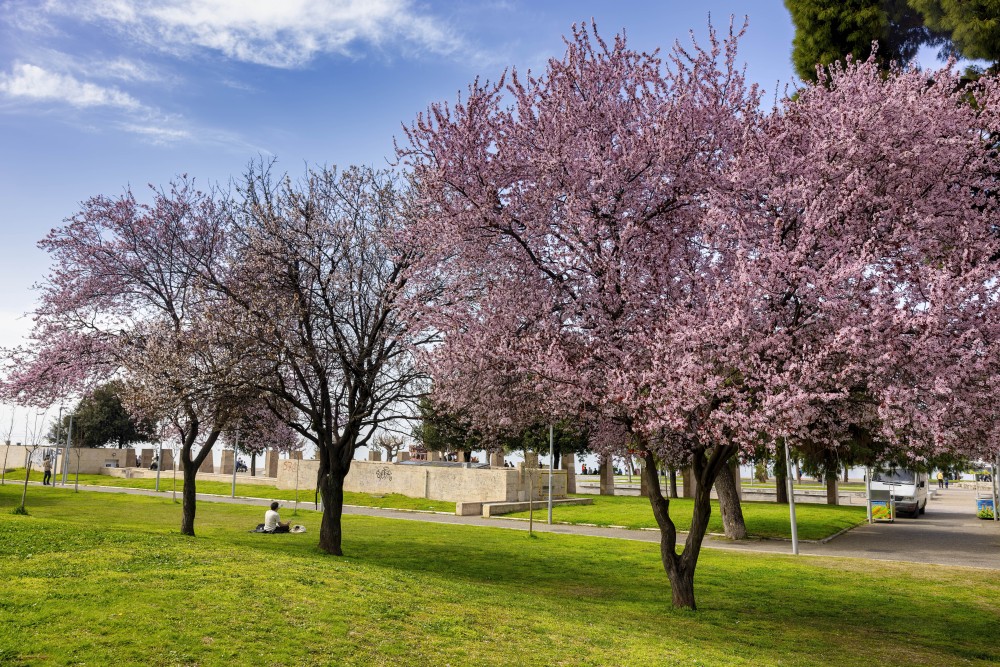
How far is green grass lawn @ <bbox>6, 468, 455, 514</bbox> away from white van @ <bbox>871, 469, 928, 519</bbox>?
22.4 meters

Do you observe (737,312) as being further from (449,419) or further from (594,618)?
(449,419)

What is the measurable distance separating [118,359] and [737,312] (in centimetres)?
1744

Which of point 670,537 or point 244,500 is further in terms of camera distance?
point 244,500

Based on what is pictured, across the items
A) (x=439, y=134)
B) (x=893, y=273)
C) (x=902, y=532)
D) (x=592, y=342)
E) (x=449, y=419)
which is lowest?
(x=902, y=532)

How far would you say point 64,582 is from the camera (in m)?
9.60

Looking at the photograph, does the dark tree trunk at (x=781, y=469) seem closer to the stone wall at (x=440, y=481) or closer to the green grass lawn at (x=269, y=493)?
the stone wall at (x=440, y=481)

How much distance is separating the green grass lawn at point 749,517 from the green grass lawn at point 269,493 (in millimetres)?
6217

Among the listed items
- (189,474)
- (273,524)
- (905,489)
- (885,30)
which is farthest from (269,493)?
(885,30)

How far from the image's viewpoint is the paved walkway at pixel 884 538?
2216cm

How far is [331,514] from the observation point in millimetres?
17641

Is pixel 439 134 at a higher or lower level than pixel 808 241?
higher

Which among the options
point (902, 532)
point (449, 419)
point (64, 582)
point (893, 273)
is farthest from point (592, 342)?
point (902, 532)

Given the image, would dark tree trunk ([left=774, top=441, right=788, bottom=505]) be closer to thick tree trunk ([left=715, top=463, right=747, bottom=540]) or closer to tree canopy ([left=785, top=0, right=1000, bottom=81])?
thick tree trunk ([left=715, top=463, right=747, bottom=540])

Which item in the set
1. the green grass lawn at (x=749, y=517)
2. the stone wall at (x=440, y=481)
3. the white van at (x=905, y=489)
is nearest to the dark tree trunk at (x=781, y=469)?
the green grass lawn at (x=749, y=517)
